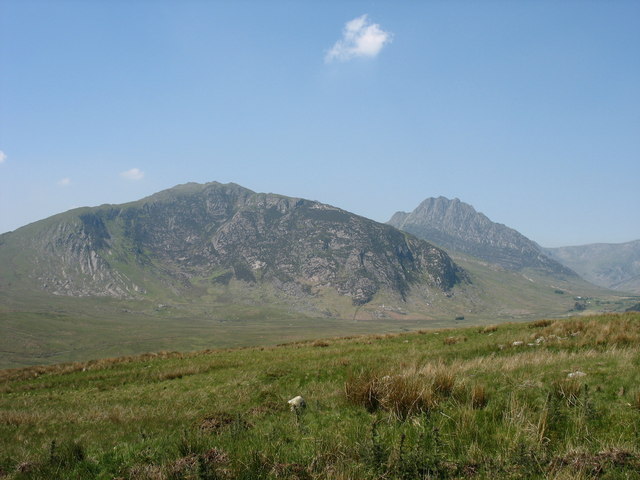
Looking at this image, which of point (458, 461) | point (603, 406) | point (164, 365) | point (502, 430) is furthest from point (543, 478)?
point (164, 365)

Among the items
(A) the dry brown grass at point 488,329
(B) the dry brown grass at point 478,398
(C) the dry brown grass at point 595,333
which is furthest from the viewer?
(A) the dry brown grass at point 488,329

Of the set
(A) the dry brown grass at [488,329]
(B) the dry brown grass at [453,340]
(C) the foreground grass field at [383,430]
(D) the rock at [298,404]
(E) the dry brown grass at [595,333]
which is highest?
(C) the foreground grass field at [383,430]

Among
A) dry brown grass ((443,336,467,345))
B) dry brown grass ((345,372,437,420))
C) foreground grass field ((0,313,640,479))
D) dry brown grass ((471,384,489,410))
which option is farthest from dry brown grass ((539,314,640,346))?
dry brown grass ((345,372,437,420))

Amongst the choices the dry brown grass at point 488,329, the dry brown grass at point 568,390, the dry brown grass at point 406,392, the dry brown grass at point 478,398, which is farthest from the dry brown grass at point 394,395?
the dry brown grass at point 488,329

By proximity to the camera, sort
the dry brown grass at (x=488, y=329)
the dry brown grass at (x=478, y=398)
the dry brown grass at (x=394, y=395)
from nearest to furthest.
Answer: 1. the dry brown grass at (x=394, y=395)
2. the dry brown grass at (x=478, y=398)
3. the dry brown grass at (x=488, y=329)

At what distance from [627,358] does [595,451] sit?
27.6 ft

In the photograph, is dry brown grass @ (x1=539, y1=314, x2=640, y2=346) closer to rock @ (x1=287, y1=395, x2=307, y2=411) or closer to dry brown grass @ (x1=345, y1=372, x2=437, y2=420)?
dry brown grass @ (x1=345, y1=372, x2=437, y2=420)

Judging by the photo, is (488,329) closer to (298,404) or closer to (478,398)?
(298,404)

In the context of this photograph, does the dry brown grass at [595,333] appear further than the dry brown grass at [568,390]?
Yes

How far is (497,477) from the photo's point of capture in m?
5.11

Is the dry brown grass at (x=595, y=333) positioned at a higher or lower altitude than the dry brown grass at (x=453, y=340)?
higher

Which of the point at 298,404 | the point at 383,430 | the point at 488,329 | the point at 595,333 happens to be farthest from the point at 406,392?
the point at 488,329

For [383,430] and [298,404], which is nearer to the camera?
[383,430]

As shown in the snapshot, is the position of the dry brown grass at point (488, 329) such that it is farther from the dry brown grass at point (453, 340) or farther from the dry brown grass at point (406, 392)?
the dry brown grass at point (406, 392)
